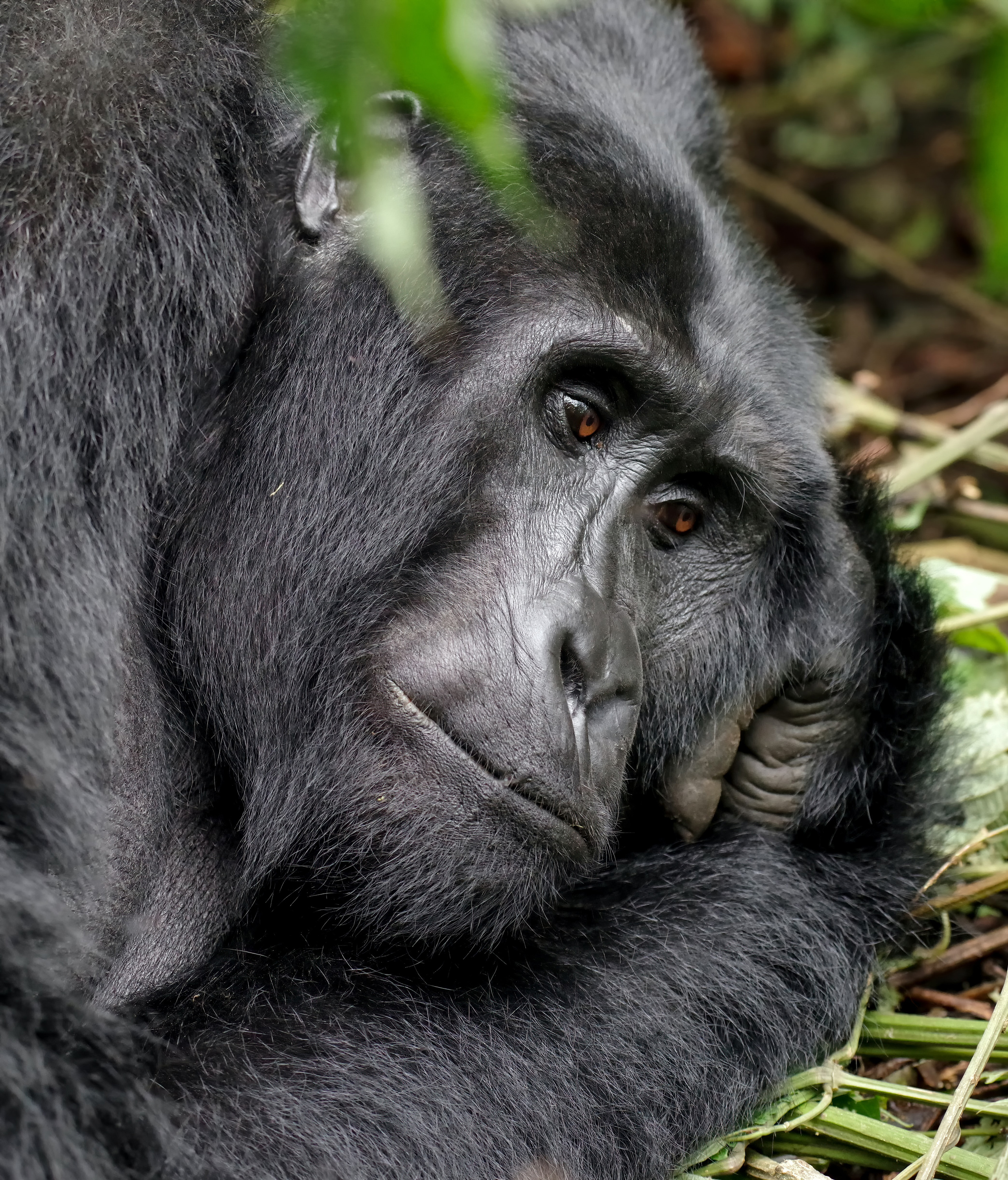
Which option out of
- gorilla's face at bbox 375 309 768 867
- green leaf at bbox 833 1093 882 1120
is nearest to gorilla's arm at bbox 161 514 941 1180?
green leaf at bbox 833 1093 882 1120

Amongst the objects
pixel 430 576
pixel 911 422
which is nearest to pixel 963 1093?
pixel 430 576

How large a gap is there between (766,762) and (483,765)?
3.09 ft

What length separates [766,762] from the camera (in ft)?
10.3

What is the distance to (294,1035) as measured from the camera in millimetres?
2387

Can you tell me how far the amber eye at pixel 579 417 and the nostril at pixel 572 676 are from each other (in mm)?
430

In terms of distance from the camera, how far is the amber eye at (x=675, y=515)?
9.51ft

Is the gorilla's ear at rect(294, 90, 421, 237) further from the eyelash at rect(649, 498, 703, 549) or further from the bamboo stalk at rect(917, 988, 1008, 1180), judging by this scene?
the bamboo stalk at rect(917, 988, 1008, 1180)

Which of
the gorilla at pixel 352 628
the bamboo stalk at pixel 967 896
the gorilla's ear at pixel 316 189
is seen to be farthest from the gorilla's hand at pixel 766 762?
the gorilla's ear at pixel 316 189

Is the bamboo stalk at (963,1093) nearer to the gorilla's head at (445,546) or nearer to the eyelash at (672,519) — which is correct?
the gorilla's head at (445,546)

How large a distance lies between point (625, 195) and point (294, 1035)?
62.8 inches

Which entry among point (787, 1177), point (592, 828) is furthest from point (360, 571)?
point (787, 1177)

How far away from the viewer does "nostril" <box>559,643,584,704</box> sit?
2457 mm

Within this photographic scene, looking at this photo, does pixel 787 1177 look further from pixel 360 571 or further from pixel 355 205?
pixel 355 205

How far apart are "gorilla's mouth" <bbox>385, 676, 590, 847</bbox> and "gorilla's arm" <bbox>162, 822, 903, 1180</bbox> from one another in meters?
0.39
